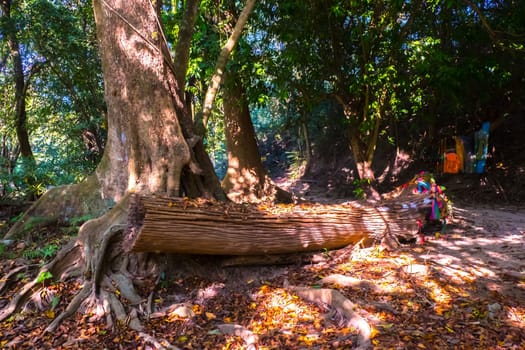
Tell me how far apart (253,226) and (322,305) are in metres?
1.14

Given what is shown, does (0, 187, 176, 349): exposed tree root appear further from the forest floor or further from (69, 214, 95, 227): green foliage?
(69, 214, 95, 227): green foliage

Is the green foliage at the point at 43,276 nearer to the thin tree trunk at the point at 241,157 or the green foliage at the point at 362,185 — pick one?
the thin tree trunk at the point at 241,157

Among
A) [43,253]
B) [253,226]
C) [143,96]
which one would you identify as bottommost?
[43,253]

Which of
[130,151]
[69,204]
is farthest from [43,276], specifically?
[69,204]

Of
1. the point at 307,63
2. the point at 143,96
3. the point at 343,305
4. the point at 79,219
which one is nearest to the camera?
the point at 343,305

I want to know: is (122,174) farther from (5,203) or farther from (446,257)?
(446,257)

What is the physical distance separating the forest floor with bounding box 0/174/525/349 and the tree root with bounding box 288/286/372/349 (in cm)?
4

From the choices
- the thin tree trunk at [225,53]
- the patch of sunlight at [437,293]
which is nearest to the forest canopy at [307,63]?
the thin tree trunk at [225,53]

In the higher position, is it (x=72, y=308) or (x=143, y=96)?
(x=143, y=96)

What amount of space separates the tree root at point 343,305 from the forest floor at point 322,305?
4 centimetres

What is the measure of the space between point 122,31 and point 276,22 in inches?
141

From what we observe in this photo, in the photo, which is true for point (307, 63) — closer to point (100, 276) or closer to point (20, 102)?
Result: point (100, 276)

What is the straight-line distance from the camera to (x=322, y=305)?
129 inches

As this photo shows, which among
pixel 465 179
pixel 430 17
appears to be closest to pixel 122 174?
pixel 430 17
